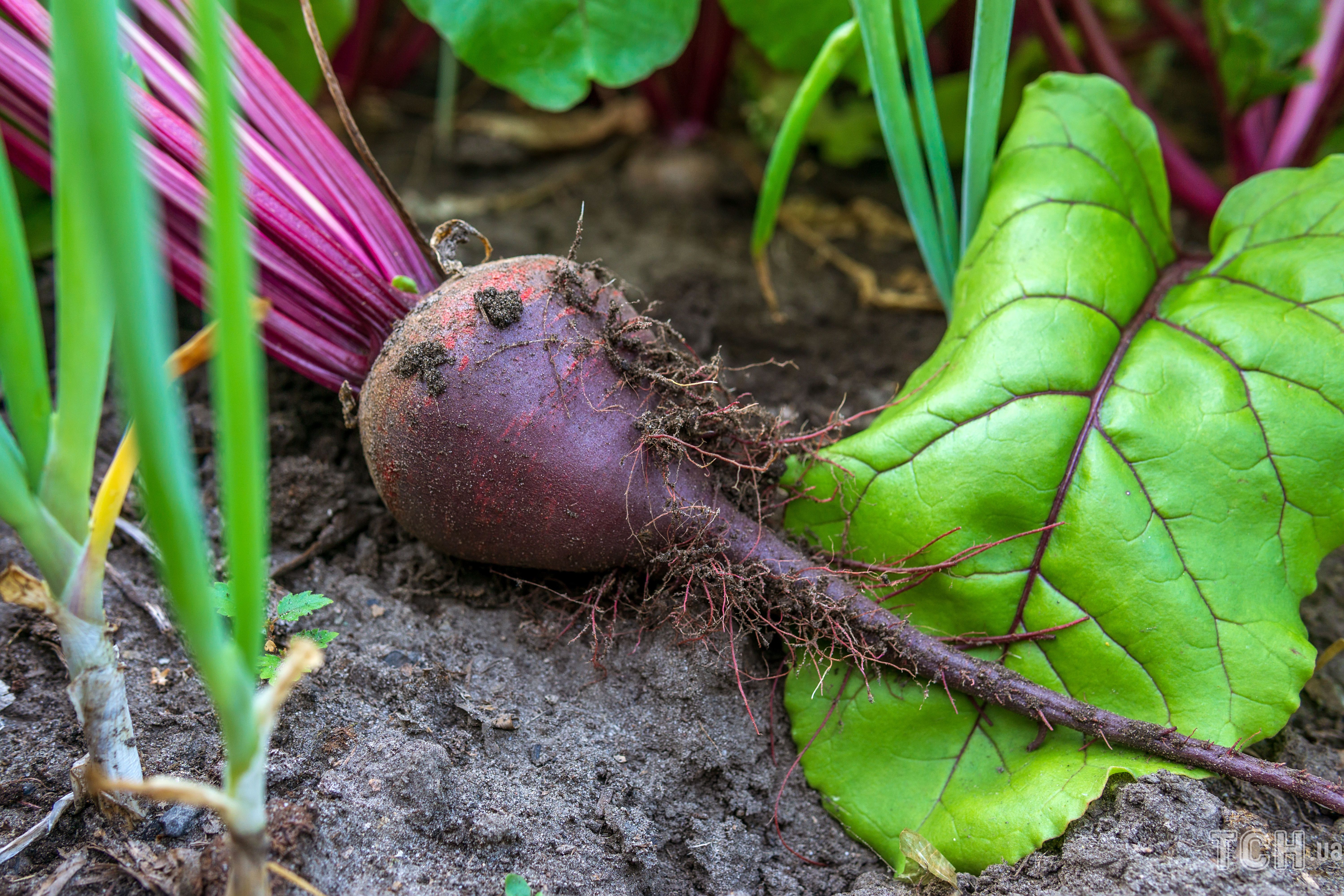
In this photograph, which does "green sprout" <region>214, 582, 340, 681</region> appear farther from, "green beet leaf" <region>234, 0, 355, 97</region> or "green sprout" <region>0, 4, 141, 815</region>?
"green beet leaf" <region>234, 0, 355, 97</region>

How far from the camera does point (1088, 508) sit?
3.33 ft

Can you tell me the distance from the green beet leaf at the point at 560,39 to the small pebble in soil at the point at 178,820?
3.70 ft

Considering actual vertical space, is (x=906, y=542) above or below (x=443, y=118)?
below

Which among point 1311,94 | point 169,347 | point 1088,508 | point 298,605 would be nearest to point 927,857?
point 1088,508

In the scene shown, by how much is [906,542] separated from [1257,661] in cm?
42

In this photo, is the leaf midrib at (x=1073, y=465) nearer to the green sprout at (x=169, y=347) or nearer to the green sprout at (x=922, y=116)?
the green sprout at (x=922, y=116)

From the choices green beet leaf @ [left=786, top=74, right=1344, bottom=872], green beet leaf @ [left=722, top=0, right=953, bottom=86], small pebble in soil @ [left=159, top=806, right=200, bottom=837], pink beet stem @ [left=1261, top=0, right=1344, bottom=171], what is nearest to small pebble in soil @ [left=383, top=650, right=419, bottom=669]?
small pebble in soil @ [left=159, top=806, right=200, bottom=837]

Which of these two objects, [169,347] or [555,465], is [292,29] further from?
[169,347]

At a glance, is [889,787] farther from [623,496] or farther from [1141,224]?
[1141,224]

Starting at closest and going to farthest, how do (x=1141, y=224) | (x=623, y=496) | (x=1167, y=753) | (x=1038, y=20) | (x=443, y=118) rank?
(x=1167, y=753), (x=623, y=496), (x=1141, y=224), (x=1038, y=20), (x=443, y=118)

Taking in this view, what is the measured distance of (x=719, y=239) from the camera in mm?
1885

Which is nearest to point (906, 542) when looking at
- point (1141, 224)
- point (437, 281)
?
point (1141, 224)

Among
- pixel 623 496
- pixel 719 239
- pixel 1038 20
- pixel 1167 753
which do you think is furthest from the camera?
pixel 719 239

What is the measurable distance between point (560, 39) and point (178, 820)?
1259 mm
